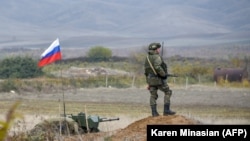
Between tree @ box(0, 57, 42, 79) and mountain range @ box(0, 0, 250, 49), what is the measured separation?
98700mm

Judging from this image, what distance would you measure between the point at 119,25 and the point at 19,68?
457ft

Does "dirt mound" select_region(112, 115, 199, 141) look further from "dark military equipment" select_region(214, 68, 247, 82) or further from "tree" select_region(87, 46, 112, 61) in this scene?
"tree" select_region(87, 46, 112, 61)

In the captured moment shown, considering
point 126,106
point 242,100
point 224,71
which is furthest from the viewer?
point 224,71

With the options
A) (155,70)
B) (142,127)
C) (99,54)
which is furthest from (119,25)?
(142,127)

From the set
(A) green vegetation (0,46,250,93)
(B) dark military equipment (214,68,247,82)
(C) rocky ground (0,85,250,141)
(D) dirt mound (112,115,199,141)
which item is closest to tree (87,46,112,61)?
(A) green vegetation (0,46,250,93)

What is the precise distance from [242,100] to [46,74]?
21.4m

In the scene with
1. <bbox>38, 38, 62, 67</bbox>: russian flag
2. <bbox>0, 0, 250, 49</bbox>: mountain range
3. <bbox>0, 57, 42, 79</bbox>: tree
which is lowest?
<bbox>0, 57, 42, 79</bbox>: tree

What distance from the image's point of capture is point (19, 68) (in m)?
47.7

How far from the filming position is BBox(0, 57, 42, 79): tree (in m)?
47.2

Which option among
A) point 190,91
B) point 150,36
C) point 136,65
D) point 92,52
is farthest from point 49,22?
point 190,91

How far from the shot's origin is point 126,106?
89.4 ft

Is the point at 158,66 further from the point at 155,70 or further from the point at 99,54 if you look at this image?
the point at 99,54

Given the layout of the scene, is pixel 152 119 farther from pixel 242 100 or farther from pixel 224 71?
pixel 224 71

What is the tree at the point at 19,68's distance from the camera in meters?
47.2
